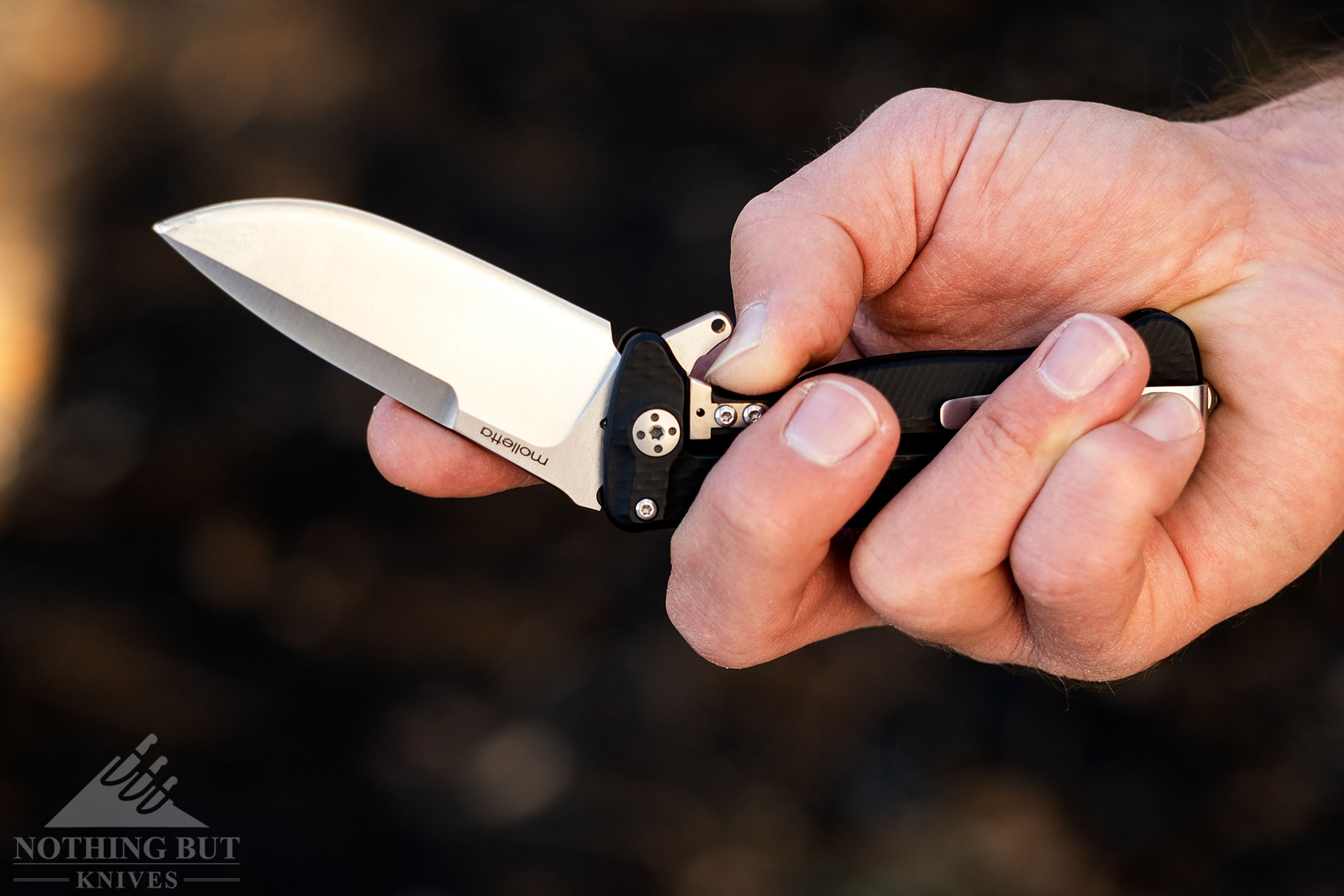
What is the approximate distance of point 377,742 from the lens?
5.75 ft

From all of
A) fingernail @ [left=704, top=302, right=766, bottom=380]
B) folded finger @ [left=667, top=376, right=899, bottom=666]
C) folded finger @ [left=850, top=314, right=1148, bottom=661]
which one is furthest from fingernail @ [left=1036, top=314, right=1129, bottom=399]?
fingernail @ [left=704, top=302, right=766, bottom=380]

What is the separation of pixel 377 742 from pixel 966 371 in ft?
4.24

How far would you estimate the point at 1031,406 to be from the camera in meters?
0.94

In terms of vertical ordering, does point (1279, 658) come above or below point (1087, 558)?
below

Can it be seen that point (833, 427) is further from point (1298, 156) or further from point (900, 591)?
point (1298, 156)

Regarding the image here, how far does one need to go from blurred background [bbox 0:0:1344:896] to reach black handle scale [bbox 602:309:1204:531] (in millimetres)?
887

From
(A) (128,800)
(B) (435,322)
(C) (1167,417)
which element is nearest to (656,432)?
(B) (435,322)

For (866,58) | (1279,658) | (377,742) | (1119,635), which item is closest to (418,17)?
(866,58)

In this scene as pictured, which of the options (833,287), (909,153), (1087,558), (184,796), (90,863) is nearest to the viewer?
(1087,558)

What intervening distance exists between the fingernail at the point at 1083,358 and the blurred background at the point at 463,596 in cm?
102

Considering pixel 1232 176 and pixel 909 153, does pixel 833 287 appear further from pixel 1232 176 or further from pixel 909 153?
pixel 1232 176

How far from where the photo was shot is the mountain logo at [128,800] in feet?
5.16

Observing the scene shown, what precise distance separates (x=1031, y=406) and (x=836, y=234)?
0.30m

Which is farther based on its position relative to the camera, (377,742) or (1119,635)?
(377,742)
